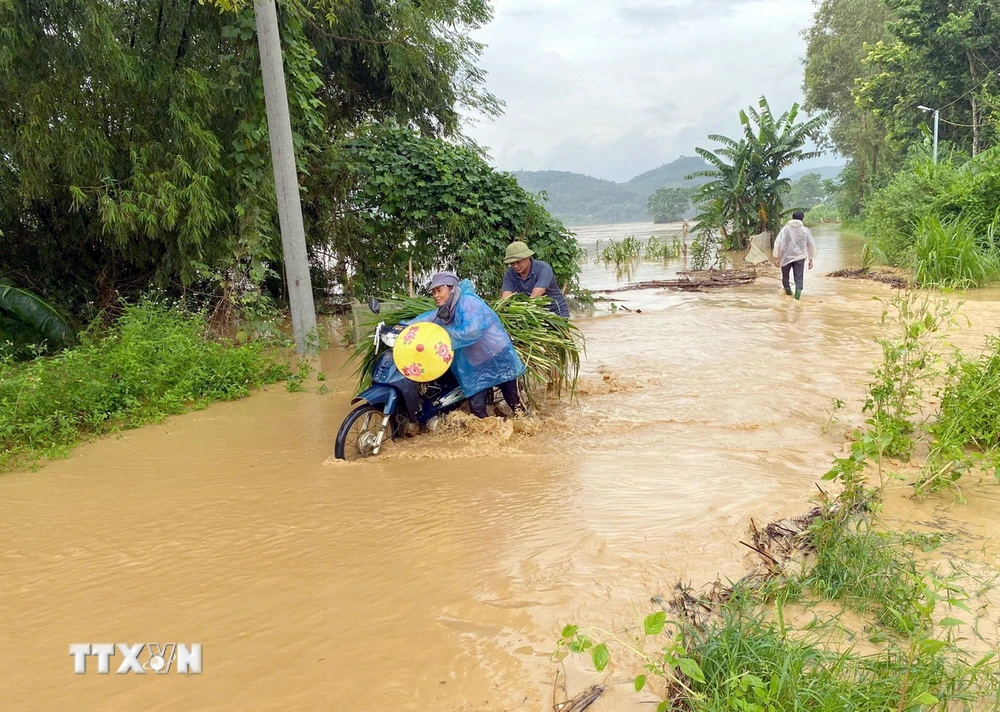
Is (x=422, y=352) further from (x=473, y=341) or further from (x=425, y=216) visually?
(x=425, y=216)

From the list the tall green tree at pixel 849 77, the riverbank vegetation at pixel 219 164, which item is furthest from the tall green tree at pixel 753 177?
the riverbank vegetation at pixel 219 164

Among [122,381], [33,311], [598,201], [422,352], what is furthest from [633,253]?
[598,201]

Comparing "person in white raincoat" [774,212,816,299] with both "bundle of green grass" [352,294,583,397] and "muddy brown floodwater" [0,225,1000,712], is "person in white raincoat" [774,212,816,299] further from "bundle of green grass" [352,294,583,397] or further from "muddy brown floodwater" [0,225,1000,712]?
"bundle of green grass" [352,294,583,397]

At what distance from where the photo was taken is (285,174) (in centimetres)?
845

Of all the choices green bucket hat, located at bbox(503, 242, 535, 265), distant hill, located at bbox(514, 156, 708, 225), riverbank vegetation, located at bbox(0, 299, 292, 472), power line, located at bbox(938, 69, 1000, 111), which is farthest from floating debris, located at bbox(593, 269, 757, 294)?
distant hill, located at bbox(514, 156, 708, 225)

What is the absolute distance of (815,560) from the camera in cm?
341

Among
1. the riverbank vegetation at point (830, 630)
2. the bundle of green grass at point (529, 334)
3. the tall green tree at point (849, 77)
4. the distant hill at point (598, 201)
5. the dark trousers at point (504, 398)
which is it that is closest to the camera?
the riverbank vegetation at point (830, 630)

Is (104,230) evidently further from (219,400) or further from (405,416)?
(405,416)

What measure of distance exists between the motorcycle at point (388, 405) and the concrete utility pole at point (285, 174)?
3317 mm

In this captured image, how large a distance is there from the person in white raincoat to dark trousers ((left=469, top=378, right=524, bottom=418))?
8.66m

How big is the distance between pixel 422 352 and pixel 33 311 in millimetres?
5624

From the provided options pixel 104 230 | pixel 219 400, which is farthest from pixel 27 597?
pixel 104 230

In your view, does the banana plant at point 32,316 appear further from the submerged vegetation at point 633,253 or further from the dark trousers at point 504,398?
the submerged vegetation at point 633,253

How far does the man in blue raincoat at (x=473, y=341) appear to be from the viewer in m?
5.39
